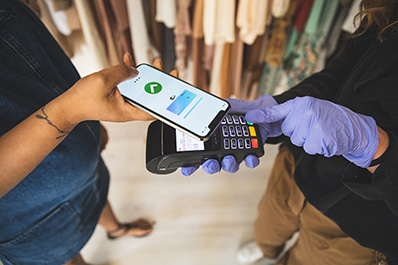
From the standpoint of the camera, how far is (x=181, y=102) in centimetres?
48

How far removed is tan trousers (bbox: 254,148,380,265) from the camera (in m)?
0.57

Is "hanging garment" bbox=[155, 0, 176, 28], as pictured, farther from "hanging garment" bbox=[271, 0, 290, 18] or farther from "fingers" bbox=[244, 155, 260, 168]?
"fingers" bbox=[244, 155, 260, 168]

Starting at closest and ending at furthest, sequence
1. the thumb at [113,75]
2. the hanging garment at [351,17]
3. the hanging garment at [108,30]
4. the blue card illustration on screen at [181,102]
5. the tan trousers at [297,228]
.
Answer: the thumb at [113,75], the blue card illustration on screen at [181,102], the tan trousers at [297,228], the hanging garment at [351,17], the hanging garment at [108,30]

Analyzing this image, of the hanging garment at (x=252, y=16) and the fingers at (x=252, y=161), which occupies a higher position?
the hanging garment at (x=252, y=16)

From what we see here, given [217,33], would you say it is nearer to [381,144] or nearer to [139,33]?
[139,33]

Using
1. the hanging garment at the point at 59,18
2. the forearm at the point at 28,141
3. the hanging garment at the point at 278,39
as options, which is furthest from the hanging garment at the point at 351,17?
the hanging garment at the point at 59,18

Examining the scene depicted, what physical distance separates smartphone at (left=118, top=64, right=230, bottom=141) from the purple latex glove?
151mm

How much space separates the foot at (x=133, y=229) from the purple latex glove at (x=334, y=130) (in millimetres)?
848

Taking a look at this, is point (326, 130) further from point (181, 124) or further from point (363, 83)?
point (181, 124)

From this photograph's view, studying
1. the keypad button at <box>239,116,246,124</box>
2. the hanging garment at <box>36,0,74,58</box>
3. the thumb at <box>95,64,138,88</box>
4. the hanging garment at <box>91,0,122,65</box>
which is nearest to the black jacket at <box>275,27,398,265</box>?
the keypad button at <box>239,116,246,124</box>

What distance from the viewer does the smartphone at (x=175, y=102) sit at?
448mm

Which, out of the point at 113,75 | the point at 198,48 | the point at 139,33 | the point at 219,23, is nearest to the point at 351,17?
the point at 219,23

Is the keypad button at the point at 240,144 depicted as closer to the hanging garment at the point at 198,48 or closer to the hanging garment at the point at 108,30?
the hanging garment at the point at 198,48

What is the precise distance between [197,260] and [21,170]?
0.85m
